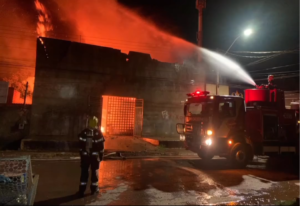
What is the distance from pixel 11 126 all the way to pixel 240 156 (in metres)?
11.3

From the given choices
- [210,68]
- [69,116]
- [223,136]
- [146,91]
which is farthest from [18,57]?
[223,136]

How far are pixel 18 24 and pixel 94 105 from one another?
11.0 meters

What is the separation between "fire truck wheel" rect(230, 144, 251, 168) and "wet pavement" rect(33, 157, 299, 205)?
0.27 metres

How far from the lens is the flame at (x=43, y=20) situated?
19842 mm

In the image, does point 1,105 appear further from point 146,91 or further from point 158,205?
point 158,205

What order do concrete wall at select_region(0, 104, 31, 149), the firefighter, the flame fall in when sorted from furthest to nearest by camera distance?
the flame
concrete wall at select_region(0, 104, 31, 149)
the firefighter

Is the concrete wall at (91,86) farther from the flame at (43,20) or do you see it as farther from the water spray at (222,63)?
the flame at (43,20)

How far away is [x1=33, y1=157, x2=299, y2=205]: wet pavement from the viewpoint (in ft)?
15.8

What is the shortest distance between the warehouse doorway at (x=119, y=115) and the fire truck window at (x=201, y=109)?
6.51 meters

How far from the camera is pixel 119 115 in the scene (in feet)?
50.2

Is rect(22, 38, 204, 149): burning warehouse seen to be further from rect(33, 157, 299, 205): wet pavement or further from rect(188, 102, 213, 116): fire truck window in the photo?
rect(188, 102, 213, 116): fire truck window

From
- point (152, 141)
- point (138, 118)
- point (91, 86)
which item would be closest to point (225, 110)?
point (152, 141)

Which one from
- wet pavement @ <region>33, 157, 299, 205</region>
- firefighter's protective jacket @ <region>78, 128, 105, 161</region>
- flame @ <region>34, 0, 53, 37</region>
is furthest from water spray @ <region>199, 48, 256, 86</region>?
flame @ <region>34, 0, 53, 37</region>

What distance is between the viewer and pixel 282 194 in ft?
18.0
